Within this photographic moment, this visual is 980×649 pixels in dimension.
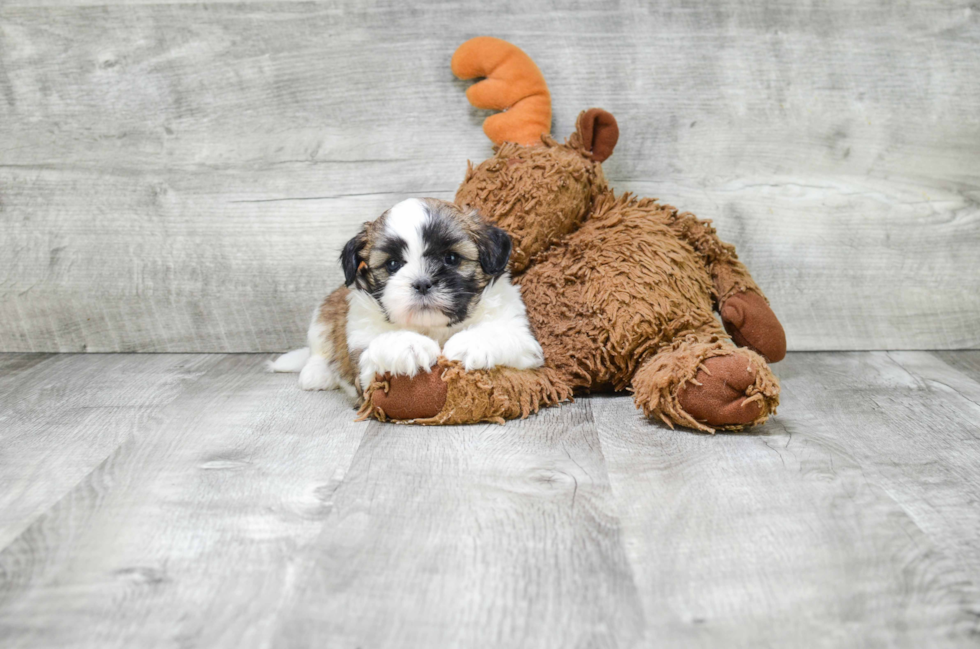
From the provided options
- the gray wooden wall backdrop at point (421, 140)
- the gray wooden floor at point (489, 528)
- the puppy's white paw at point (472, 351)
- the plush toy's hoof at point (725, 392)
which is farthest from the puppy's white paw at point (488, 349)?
the gray wooden wall backdrop at point (421, 140)

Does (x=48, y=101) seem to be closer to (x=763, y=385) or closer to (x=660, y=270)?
(x=660, y=270)

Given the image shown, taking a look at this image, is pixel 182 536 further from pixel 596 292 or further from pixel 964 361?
pixel 964 361

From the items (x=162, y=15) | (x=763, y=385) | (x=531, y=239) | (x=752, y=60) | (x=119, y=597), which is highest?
(x=162, y=15)

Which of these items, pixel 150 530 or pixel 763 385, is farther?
pixel 763 385

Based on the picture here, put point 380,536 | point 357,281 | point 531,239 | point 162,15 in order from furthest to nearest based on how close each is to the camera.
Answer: point 162,15 → point 531,239 → point 357,281 → point 380,536

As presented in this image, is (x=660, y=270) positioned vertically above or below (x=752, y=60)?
below

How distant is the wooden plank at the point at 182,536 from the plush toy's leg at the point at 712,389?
669 millimetres

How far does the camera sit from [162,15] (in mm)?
2279

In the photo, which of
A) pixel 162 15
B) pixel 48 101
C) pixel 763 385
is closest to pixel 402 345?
pixel 763 385

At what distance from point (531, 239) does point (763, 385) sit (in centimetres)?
67

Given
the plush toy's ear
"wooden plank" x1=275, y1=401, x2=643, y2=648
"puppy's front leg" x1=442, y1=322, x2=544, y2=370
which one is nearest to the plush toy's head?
the plush toy's ear

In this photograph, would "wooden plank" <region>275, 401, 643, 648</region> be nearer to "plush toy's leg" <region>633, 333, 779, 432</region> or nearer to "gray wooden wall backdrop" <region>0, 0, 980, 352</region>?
"plush toy's leg" <region>633, 333, 779, 432</region>

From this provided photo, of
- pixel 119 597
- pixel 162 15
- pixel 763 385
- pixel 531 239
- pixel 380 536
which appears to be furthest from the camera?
pixel 162 15

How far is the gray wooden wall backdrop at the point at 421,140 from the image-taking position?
2.25 metres
